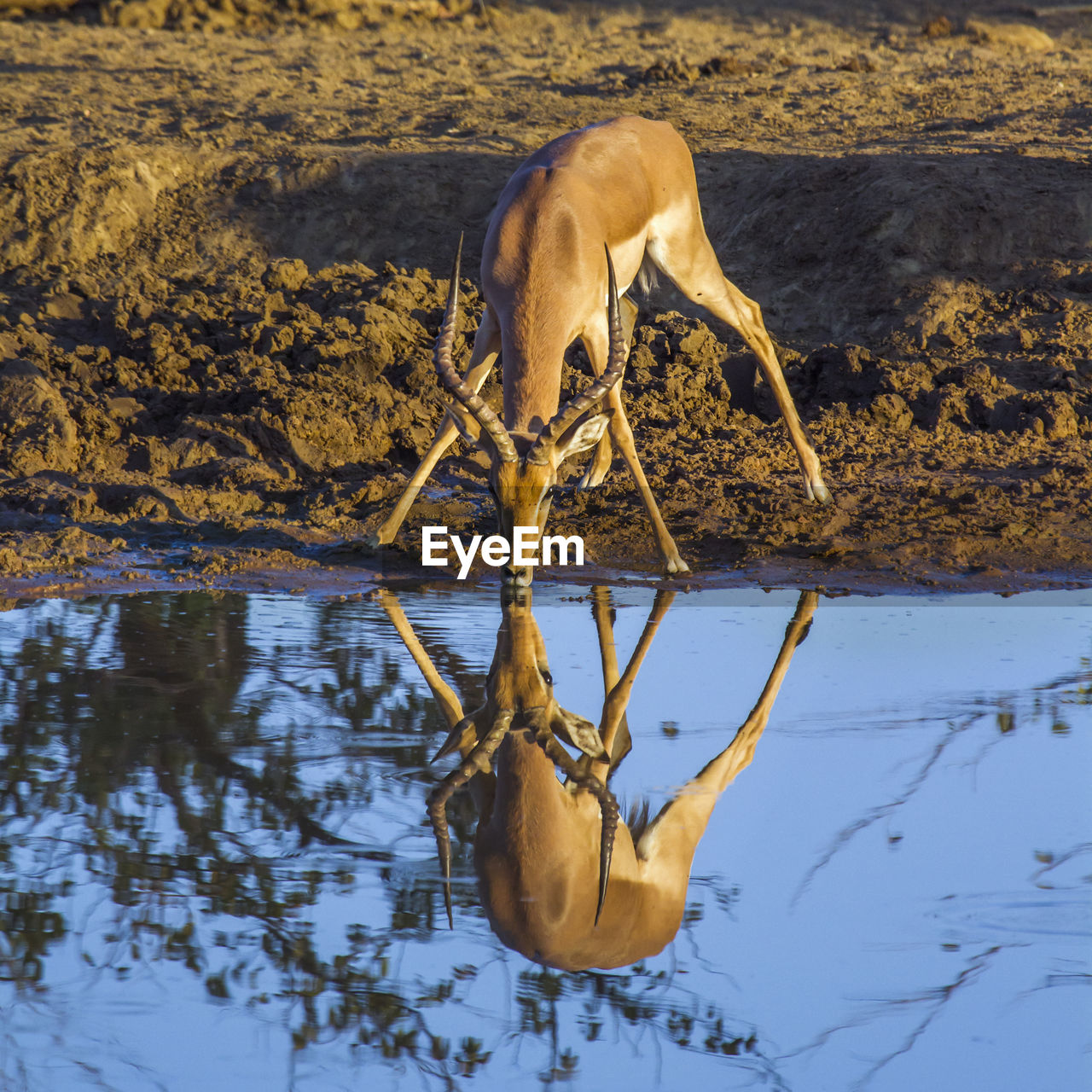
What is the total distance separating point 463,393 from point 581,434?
23.7 inches

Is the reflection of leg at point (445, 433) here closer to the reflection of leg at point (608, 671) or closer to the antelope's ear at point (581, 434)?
the antelope's ear at point (581, 434)

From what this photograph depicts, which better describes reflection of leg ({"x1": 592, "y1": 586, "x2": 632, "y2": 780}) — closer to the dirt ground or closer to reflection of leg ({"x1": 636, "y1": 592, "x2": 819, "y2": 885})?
reflection of leg ({"x1": 636, "y1": 592, "x2": 819, "y2": 885})

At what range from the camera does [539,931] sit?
3674mm

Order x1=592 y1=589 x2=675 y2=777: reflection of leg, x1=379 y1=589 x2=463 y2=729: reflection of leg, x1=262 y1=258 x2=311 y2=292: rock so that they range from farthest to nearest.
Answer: x1=262 y1=258 x2=311 y2=292: rock, x1=379 y1=589 x2=463 y2=729: reflection of leg, x1=592 y1=589 x2=675 y2=777: reflection of leg

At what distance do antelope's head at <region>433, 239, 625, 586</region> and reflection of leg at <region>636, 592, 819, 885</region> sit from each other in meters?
1.44

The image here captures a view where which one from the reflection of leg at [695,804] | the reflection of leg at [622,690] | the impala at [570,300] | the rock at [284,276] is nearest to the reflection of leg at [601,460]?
the impala at [570,300]

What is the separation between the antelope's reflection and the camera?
3723mm

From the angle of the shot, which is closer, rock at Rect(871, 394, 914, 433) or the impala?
the impala

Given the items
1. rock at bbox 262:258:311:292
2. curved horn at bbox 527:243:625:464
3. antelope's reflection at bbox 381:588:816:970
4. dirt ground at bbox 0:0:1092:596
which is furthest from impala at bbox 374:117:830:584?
rock at bbox 262:258:311:292

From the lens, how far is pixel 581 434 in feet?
21.8

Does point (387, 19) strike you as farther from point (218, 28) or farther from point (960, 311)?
point (960, 311)

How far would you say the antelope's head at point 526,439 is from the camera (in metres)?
6.52

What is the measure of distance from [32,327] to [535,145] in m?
6.01

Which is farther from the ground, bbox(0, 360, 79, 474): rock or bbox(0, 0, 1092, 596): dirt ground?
bbox(0, 0, 1092, 596): dirt ground
